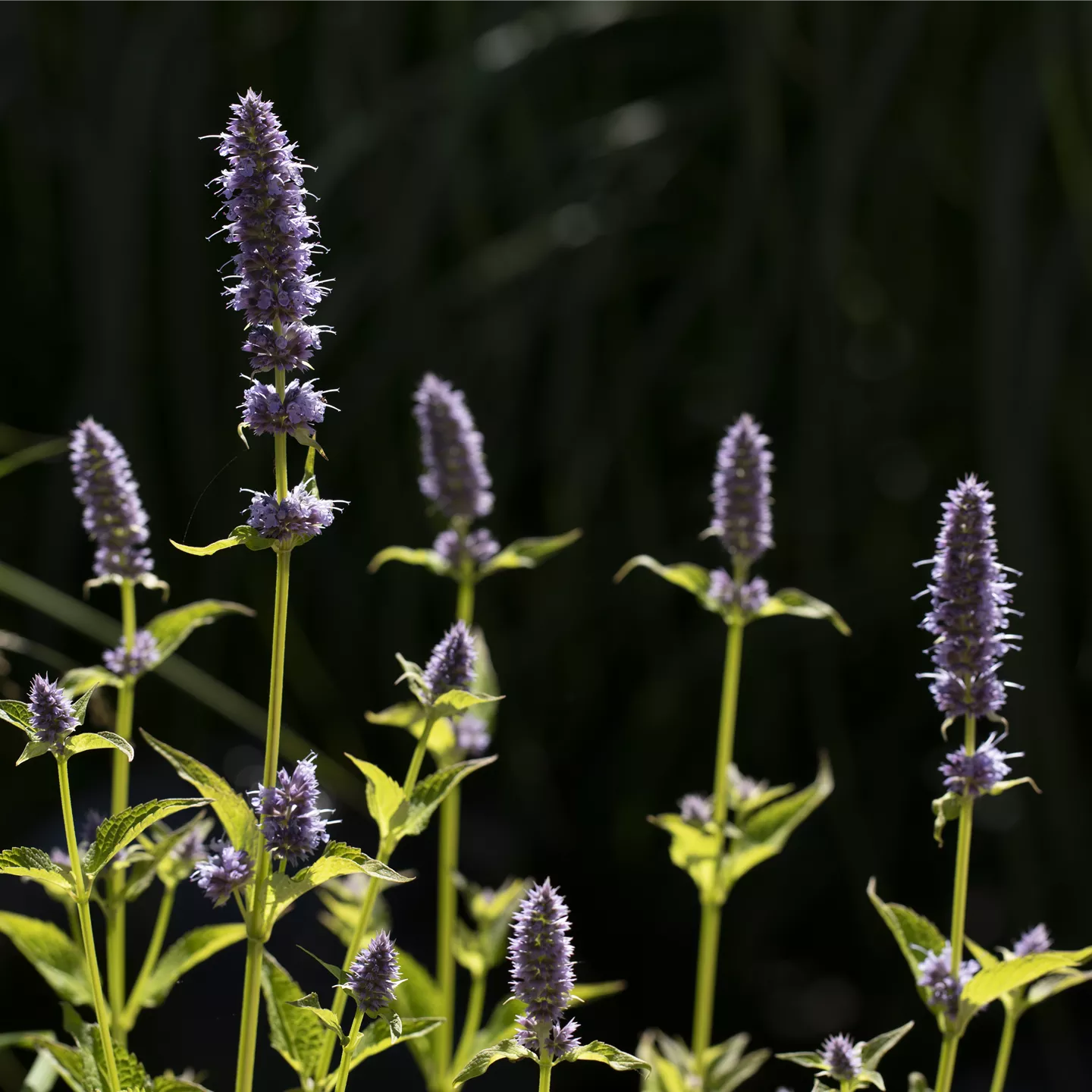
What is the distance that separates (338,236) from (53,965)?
1393mm

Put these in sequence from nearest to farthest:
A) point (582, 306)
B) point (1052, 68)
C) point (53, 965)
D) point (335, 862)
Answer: point (335, 862) → point (53, 965) → point (1052, 68) → point (582, 306)

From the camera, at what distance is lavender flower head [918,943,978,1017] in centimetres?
72

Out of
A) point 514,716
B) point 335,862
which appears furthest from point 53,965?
point 514,716

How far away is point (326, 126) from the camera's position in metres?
1.98

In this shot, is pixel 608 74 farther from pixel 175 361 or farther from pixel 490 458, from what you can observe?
pixel 175 361

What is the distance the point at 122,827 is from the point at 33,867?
55mm

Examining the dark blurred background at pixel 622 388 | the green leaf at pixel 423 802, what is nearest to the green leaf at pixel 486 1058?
the green leaf at pixel 423 802

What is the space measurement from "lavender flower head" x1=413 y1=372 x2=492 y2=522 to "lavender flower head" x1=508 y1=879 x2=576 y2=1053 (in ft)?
1.24

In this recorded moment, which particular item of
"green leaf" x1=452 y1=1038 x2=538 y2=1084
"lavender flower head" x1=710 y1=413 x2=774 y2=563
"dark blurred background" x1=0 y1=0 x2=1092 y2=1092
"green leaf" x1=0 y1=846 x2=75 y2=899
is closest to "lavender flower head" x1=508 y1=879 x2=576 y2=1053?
"green leaf" x1=452 y1=1038 x2=538 y2=1084

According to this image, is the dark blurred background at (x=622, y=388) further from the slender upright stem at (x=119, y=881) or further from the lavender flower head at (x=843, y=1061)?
the lavender flower head at (x=843, y=1061)

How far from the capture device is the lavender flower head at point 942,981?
0.72 m

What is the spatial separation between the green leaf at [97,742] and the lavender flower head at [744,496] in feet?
1.39

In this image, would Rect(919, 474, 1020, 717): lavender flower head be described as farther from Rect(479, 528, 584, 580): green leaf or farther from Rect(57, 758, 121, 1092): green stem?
Rect(57, 758, 121, 1092): green stem

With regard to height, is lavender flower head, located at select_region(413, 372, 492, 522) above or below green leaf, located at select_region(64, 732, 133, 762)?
above
